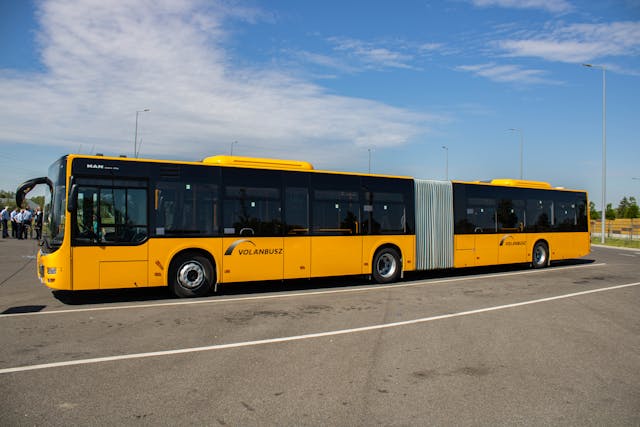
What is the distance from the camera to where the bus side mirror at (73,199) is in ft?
32.0

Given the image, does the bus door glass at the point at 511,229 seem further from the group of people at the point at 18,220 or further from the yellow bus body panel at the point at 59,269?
the group of people at the point at 18,220

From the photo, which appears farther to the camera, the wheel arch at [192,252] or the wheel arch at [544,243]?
the wheel arch at [544,243]

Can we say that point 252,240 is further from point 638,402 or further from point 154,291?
point 638,402

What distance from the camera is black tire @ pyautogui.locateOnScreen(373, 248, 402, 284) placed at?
13844 mm

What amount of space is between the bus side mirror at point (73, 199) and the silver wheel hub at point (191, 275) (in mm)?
2457

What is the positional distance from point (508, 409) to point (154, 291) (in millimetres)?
9387

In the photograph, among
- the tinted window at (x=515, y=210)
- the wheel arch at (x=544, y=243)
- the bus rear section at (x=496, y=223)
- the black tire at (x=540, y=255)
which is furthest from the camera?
the black tire at (x=540, y=255)

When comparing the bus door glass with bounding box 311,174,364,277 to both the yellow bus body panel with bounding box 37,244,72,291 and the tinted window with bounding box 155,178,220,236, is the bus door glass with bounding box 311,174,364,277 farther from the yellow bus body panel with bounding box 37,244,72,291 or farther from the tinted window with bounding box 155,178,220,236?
the yellow bus body panel with bounding box 37,244,72,291

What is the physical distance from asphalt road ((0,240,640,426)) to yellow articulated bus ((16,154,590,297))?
0.82 metres

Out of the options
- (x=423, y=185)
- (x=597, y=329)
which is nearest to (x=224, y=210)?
(x=423, y=185)

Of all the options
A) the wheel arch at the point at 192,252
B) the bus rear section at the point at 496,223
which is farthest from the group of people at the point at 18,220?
the bus rear section at the point at 496,223

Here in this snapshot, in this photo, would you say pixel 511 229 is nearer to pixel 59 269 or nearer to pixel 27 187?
pixel 59 269

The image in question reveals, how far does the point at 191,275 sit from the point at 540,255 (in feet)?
42.7

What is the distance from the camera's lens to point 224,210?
37.3 ft
